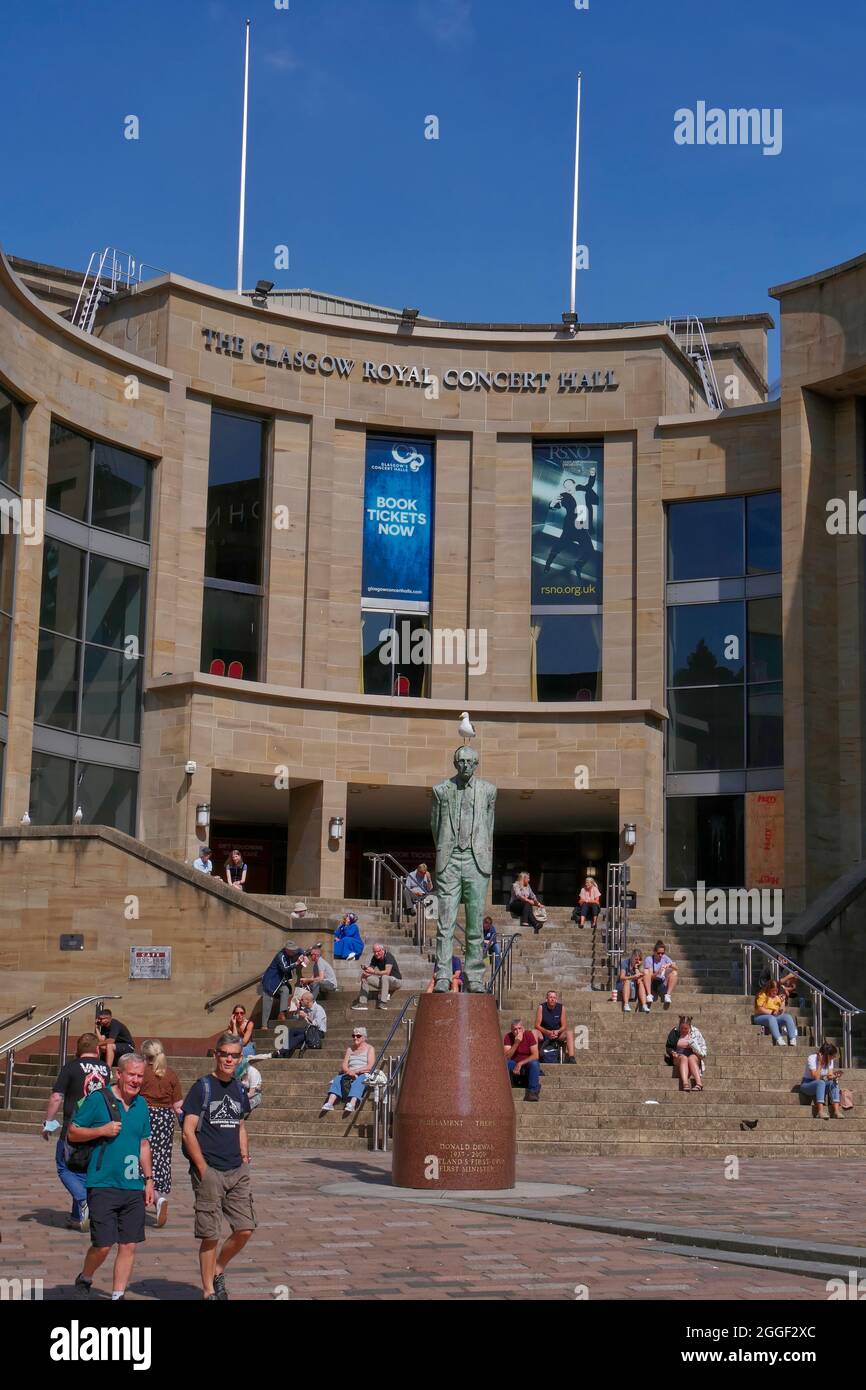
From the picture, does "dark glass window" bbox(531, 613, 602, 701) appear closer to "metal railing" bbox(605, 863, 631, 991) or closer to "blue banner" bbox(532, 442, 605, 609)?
"blue banner" bbox(532, 442, 605, 609)

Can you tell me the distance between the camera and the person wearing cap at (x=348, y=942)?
28266 millimetres

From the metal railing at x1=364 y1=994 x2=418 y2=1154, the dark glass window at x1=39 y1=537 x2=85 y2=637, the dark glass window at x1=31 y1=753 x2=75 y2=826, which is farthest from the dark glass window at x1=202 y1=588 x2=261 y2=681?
the metal railing at x1=364 y1=994 x2=418 y2=1154

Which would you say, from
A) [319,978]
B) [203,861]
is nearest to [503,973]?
[319,978]

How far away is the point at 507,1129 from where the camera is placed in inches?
621

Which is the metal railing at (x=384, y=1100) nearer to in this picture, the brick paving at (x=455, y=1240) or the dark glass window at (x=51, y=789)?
the brick paving at (x=455, y=1240)

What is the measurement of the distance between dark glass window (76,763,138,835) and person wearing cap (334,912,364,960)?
8.68 m

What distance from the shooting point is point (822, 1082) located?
21.7m

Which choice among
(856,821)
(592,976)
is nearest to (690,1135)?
(592,976)

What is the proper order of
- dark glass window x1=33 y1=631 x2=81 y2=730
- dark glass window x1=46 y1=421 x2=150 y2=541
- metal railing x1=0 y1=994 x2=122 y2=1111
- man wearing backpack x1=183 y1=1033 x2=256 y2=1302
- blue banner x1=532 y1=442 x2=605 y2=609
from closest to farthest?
1. man wearing backpack x1=183 y1=1033 x2=256 y2=1302
2. metal railing x1=0 y1=994 x2=122 y2=1111
3. dark glass window x1=33 y1=631 x2=81 y2=730
4. dark glass window x1=46 y1=421 x2=150 y2=541
5. blue banner x1=532 y1=442 x2=605 y2=609

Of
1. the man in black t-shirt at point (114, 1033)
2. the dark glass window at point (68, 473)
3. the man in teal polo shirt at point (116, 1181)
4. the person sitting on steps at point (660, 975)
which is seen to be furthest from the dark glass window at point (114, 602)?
the man in teal polo shirt at point (116, 1181)

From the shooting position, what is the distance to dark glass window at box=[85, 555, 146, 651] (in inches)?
1430

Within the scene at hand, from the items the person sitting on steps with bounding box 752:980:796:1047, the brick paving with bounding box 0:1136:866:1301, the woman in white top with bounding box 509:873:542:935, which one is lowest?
the brick paving with bounding box 0:1136:866:1301

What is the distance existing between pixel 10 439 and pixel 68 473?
6.75 ft

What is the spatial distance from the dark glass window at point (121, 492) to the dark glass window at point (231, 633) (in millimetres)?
2130
